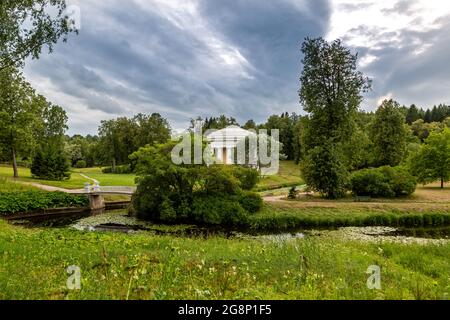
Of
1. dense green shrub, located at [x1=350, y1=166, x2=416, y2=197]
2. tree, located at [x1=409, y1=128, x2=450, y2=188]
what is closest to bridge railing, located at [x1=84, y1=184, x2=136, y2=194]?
dense green shrub, located at [x1=350, y1=166, x2=416, y2=197]

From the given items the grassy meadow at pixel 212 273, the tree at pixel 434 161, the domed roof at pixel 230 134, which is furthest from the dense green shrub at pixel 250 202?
the domed roof at pixel 230 134

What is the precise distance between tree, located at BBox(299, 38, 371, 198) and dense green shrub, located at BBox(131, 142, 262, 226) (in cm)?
942

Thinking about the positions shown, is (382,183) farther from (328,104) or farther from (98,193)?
(98,193)

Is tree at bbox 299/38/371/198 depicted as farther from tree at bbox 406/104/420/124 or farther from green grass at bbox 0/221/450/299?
tree at bbox 406/104/420/124

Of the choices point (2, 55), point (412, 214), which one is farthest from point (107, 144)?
point (412, 214)

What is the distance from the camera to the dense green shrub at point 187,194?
969 inches

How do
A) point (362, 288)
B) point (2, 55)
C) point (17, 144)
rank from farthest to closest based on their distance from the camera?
point (17, 144), point (2, 55), point (362, 288)

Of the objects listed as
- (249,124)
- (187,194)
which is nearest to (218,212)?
(187,194)

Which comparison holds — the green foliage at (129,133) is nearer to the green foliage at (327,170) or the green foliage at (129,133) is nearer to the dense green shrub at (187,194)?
the green foliage at (327,170)

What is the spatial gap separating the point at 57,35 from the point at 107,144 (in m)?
58.9

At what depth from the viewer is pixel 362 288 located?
5398 millimetres

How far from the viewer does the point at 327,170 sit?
106 feet

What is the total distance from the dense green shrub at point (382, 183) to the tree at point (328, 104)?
251 centimetres
